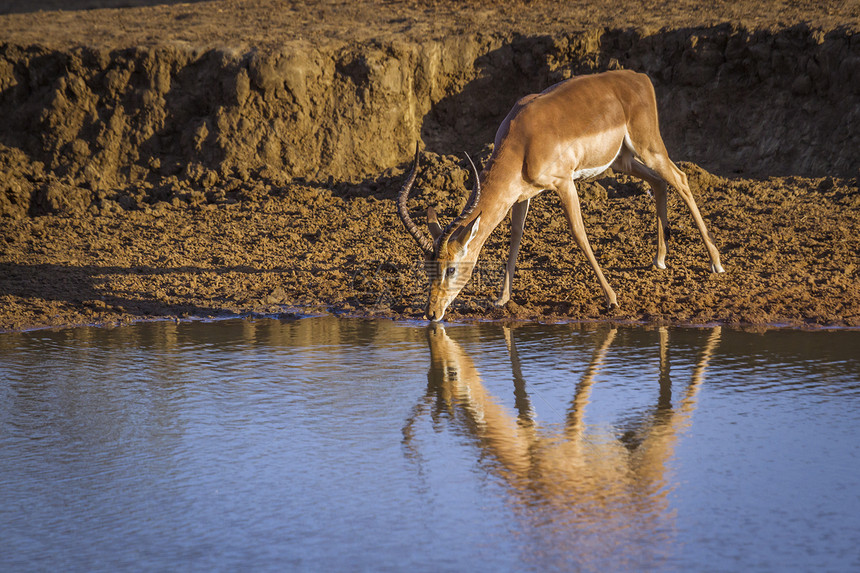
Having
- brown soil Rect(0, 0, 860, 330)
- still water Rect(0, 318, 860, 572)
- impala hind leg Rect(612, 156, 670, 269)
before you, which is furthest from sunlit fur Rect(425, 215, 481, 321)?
impala hind leg Rect(612, 156, 670, 269)

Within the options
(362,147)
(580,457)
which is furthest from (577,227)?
(362,147)

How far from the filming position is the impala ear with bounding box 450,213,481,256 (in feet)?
27.9

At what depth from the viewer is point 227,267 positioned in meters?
11.1

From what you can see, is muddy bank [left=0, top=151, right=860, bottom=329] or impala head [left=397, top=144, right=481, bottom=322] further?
muddy bank [left=0, top=151, right=860, bottom=329]

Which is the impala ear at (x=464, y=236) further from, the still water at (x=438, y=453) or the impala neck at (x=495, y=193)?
the still water at (x=438, y=453)

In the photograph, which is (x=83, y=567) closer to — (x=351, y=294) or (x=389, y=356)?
(x=389, y=356)

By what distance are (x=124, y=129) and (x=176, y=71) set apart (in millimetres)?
1336

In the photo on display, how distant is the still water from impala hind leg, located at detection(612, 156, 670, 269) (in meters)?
2.28

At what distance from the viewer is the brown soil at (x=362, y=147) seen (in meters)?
10.5

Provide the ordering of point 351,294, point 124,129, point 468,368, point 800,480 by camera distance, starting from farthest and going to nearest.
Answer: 1. point 124,129
2. point 351,294
3. point 468,368
4. point 800,480

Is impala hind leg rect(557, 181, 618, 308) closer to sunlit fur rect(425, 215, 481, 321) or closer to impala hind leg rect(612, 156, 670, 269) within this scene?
sunlit fur rect(425, 215, 481, 321)

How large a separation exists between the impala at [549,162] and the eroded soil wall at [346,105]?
5.23m

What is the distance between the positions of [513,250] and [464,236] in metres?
1.11

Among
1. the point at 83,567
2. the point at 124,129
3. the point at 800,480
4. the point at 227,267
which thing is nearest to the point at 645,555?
the point at 800,480
